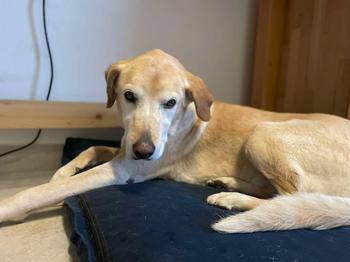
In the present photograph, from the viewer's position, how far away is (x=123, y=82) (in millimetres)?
1369

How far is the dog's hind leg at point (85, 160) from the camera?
1561 mm

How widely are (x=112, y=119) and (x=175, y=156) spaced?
612 millimetres

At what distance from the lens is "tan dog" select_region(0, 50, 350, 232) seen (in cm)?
115

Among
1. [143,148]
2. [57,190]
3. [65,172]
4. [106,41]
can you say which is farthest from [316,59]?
[57,190]

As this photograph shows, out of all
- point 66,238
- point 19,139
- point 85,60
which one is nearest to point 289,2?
point 85,60

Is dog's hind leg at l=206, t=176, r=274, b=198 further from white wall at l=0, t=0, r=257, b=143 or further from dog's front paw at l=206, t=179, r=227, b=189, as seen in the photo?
white wall at l=0, t=0, r=257, b=143

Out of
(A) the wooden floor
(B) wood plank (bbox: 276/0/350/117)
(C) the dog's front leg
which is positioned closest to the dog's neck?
(C) the dog's front leg

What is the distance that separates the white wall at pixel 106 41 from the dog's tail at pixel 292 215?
1417 millimetres

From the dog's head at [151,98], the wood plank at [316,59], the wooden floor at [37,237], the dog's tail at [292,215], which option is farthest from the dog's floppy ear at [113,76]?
the wood plank at [316,59]

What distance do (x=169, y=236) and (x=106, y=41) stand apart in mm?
1520

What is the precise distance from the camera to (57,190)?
1.32 m

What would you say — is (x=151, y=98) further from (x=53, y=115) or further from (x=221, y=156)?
(x=53, y=115)

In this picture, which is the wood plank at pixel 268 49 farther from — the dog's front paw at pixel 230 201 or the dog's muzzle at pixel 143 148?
the dog's muzzle at pixel 143 148

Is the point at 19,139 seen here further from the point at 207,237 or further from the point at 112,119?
the point at 207,237
